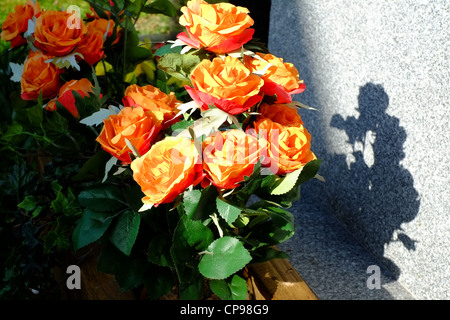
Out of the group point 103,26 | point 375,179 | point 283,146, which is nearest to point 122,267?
point 283,146

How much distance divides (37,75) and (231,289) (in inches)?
23.1

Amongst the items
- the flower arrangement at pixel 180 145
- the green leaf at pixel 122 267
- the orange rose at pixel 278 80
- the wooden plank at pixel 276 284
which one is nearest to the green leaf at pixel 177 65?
the flower arrangement at pixel 180 145

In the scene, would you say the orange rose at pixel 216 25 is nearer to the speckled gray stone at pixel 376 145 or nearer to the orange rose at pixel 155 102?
the orange rose at pixel 155 102

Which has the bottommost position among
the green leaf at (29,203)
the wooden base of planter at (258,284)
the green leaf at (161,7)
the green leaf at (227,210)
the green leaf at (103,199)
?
the wooden base of planter at (258,284)

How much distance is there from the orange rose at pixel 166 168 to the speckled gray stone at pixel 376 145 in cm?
64

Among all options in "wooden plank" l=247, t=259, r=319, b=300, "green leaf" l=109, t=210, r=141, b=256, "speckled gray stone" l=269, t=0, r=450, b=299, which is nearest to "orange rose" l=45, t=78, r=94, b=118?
"green leaf" l=109, t=210, r=141, b=256

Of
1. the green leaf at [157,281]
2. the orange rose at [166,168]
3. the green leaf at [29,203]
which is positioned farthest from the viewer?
the green leaf at [29,203]

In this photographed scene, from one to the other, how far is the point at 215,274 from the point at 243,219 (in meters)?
0.12

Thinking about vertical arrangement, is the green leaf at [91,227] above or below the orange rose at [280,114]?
below

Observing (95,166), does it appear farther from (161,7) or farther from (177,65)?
(161,7)

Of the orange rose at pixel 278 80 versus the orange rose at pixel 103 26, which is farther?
the orange rose at pixel 103 26

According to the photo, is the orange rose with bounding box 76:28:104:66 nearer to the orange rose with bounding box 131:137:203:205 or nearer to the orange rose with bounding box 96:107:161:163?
the orange rose with bounding box 96:107:161:163

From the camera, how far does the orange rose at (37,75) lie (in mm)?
948

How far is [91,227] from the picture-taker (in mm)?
847
